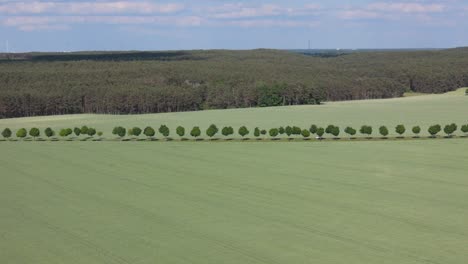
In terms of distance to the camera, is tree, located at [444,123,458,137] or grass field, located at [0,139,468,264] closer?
grass field, located at [0,139,468,264]

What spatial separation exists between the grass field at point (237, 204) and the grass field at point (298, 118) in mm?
19881

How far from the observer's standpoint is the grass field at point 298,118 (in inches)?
3447

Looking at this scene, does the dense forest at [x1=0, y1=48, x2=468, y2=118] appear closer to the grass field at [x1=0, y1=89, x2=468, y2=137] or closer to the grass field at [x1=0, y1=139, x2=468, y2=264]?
the grass field at [x1=0, y1=89, x2=468, y2=137]

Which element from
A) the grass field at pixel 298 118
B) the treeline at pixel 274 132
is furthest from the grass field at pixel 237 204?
the grass field at pixel 298 118

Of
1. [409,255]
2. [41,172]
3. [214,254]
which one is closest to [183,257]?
[214,254]

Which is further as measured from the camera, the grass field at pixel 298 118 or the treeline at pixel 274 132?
the grass field at pixel 298 118

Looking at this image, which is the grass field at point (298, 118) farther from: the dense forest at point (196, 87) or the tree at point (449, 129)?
the dense forest at point (196, 87)

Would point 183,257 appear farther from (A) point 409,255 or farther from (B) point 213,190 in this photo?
(B) point 213,190

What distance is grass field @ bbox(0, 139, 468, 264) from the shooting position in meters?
31.7

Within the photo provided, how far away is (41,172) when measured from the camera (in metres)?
53.7

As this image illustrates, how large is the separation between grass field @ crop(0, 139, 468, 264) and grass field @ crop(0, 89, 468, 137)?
19881 millimetres

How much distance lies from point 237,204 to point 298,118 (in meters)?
56.1

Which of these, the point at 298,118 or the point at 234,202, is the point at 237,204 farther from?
the point at 298,118

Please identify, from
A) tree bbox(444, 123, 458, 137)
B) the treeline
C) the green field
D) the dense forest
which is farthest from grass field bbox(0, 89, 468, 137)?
the dense forest
